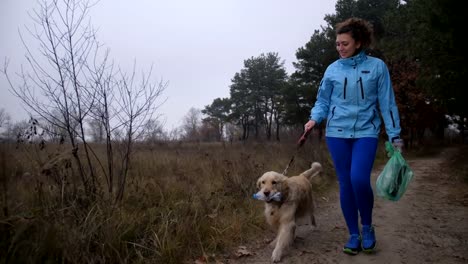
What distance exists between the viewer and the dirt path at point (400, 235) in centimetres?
330

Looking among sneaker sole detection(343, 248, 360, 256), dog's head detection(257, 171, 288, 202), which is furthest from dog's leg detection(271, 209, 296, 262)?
sneaker sole detection(343, 248, 360, 256)

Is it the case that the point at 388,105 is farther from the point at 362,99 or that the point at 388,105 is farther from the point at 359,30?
the point at 359,30

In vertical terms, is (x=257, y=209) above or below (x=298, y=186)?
below

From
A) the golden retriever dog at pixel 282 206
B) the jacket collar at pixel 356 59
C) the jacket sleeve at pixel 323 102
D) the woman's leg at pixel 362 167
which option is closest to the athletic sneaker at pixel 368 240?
the woman's leg at pixel 362 167

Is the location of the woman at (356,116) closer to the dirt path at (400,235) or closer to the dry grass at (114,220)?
the dirt path at (400,235)

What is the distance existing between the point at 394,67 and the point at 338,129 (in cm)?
1710

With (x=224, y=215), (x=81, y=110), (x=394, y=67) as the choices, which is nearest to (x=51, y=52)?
(x=81, y=110)

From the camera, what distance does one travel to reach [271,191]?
3.61 metres

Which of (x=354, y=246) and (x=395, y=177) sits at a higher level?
(x=395, y=177)

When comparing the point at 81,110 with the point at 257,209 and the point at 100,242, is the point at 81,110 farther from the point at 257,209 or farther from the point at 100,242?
the point at 257,209

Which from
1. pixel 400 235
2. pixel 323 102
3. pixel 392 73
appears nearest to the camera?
pixel 323 102

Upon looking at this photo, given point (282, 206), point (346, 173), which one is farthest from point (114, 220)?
point (346, 173)

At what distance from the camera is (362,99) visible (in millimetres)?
3154

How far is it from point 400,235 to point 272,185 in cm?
159
